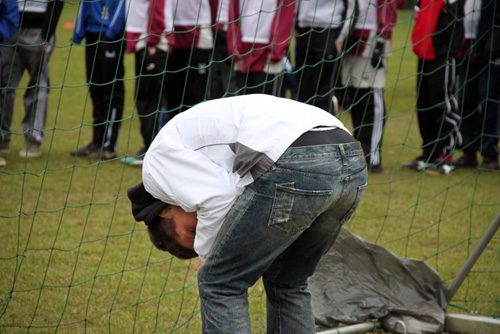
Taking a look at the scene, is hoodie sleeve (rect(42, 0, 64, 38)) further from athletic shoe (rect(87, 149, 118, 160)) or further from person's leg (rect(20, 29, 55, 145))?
athletic shoe (rect(87, 149, 118, 160))

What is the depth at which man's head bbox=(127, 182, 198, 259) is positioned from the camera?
2020 millimetres

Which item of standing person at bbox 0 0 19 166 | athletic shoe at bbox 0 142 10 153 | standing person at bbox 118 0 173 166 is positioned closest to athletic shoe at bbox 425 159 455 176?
standing person at bbox 118 0 173 166

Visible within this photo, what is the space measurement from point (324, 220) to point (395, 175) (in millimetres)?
3760

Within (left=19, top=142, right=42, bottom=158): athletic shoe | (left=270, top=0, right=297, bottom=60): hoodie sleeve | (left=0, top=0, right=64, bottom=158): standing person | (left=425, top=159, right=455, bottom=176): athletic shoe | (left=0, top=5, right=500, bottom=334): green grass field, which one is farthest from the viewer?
(left=19, top=142, right=42, bottom=158): athletic shoe

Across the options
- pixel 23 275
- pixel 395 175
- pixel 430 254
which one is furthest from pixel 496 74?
pixel 23 275

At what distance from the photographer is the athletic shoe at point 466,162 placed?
5.71 meters

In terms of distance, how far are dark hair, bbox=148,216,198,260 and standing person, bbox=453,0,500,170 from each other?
3.46m

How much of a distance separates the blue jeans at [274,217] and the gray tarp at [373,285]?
3.93 feet

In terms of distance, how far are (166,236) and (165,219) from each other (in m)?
0.06

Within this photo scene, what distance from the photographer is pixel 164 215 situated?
80.5 inches

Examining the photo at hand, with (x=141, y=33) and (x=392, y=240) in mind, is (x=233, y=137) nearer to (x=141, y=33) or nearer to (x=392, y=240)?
(x=392, y=240)

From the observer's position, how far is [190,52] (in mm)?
5199

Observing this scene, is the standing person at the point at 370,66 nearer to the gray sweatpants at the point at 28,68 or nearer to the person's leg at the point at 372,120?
the person's leg at the point at 372,120

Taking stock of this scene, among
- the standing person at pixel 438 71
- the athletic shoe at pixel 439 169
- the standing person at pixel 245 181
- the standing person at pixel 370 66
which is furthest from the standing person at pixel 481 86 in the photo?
the standing person at pixel 245 181
